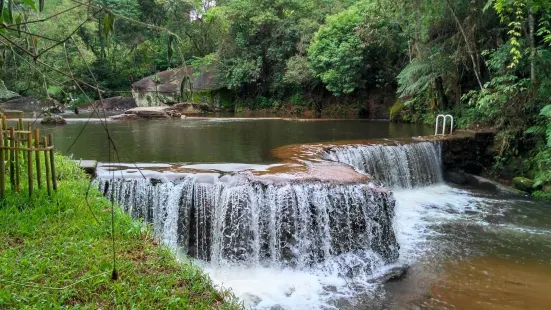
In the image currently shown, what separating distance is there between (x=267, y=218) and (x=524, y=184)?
7.69 metres

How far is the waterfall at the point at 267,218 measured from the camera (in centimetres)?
711

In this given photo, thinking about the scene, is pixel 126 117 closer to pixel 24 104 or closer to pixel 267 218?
pixel 24 104

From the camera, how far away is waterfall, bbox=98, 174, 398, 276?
23.3 feet

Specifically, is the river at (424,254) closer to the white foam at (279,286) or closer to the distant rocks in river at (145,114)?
the white foam at (279,286)

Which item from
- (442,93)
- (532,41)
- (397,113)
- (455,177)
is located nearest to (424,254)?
(455,177)

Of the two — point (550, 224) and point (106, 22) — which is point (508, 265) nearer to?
point (550, 224)

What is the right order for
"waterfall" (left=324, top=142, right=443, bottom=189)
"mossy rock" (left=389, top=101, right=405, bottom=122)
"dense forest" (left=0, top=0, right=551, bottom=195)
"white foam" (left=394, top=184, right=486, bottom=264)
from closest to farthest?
"white foam" (left=394, top=184, right=486, bottom=264) → "dense forest" (left=0, top=0, right=551, bottom=195) → "waterfall" (left=324, top=142, right=443, bottom=189) → "mossy rock" (left=389, top=101, right=405, bottom=122)

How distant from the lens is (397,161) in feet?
37.8

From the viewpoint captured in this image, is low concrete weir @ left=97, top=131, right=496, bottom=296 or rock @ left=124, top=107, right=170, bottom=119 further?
rock @ left=124, top=107, right=170, bottom=119

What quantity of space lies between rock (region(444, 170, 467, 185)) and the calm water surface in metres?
2.56

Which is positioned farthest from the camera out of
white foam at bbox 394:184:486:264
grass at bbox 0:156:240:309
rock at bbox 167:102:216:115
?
rock at bbox 167:102:216:115

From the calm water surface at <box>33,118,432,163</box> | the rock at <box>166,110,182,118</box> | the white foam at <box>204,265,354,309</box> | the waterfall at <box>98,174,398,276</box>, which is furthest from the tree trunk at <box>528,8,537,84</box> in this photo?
the rock at <box>166,110,182,118</box>

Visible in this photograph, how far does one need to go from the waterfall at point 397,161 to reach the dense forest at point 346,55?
74.7 inches

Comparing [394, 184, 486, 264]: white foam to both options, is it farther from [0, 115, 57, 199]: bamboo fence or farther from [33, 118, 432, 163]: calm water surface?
[0, 115, 57, 199]: bamboo fence
